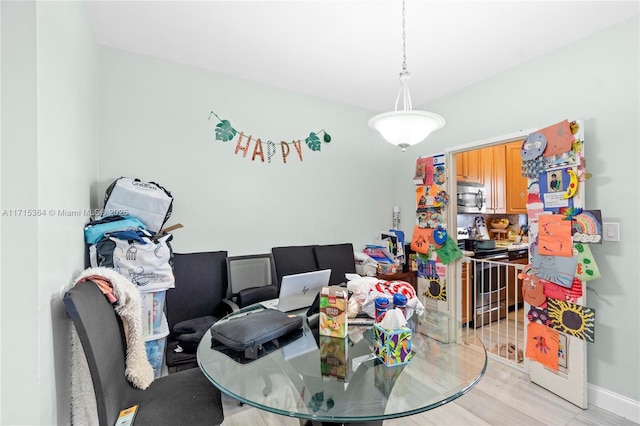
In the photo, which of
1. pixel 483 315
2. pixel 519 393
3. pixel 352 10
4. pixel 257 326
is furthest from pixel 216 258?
pixel 483 315

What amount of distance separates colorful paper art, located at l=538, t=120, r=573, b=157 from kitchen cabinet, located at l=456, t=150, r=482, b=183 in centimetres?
136

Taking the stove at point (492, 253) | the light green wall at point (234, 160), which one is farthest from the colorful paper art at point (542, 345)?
the light green wall at point (234, 160)

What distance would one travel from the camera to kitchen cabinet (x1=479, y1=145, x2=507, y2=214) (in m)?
3.91

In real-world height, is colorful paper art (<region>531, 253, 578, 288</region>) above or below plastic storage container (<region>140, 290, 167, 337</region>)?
above

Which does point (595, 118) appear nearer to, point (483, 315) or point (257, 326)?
point (483, 315)

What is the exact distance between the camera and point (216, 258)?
8.50ft

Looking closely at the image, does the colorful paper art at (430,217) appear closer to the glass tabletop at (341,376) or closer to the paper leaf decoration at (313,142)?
the paper leaf decoration at (313,142)

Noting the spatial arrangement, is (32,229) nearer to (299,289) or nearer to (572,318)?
(299,289)

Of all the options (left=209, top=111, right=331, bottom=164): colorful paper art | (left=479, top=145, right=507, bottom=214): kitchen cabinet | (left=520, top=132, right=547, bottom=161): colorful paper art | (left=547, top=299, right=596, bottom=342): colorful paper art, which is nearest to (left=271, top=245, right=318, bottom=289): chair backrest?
(left=209, top=111, right=331, bottom=164): colorful paper art

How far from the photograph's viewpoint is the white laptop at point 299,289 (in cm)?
164

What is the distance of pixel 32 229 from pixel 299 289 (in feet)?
3.86

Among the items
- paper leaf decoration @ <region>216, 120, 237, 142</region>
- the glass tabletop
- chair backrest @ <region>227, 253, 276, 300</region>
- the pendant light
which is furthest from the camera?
paper leaf decoration @ <region>216, 120, 237, 142</region>

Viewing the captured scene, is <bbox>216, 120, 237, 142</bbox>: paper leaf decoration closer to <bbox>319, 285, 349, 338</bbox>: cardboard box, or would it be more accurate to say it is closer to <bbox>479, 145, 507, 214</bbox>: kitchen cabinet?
<bbox>319, 285, 349, 338</bbox>: cardboard box

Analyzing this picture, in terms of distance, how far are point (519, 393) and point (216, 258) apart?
2631 mm
